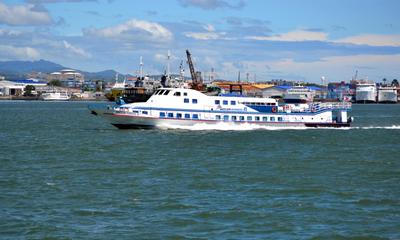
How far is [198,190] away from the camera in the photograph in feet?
95.2

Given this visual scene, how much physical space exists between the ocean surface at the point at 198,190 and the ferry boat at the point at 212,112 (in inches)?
411

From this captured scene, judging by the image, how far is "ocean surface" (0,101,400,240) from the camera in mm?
22219

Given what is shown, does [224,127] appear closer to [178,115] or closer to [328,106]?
[178,115]

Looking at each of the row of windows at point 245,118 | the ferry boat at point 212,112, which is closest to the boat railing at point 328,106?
the ferry boat at point 212,112

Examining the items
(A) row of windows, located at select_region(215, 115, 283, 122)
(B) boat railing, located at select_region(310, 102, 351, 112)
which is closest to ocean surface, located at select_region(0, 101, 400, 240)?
(A) row of windows, located at select_region(215, 115, 283, 122)

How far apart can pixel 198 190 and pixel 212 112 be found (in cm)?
3593

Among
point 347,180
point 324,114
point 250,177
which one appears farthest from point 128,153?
point 324,114

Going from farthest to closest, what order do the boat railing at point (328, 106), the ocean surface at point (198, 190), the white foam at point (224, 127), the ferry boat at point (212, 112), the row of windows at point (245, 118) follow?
the boat railing at point (328, 106) → the row of windows at point (245, 118) → the white foam at point (224, 127) → the ferry boat at point (212, 112) → the ocean surface at point (198, 190)

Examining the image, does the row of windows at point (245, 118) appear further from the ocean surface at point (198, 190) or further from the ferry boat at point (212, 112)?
the ocean surface at point (198, 190)

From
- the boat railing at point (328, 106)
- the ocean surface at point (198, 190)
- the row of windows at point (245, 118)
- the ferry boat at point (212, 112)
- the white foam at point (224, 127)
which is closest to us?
the ocean surface at point (198, 190)

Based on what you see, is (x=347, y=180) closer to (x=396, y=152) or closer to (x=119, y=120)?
(x=396, y=152)

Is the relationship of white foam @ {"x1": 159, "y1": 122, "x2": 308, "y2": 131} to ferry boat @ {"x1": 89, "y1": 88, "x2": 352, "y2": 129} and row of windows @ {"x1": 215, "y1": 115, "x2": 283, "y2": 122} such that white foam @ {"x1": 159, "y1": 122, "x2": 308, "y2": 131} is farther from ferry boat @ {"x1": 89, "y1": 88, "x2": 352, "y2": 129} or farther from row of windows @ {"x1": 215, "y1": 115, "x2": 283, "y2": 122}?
row of windows @ {"x1": 215, "y1": 115, "x2": 283, "y2": 122}

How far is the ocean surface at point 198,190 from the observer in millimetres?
22219

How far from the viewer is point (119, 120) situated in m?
62.7
